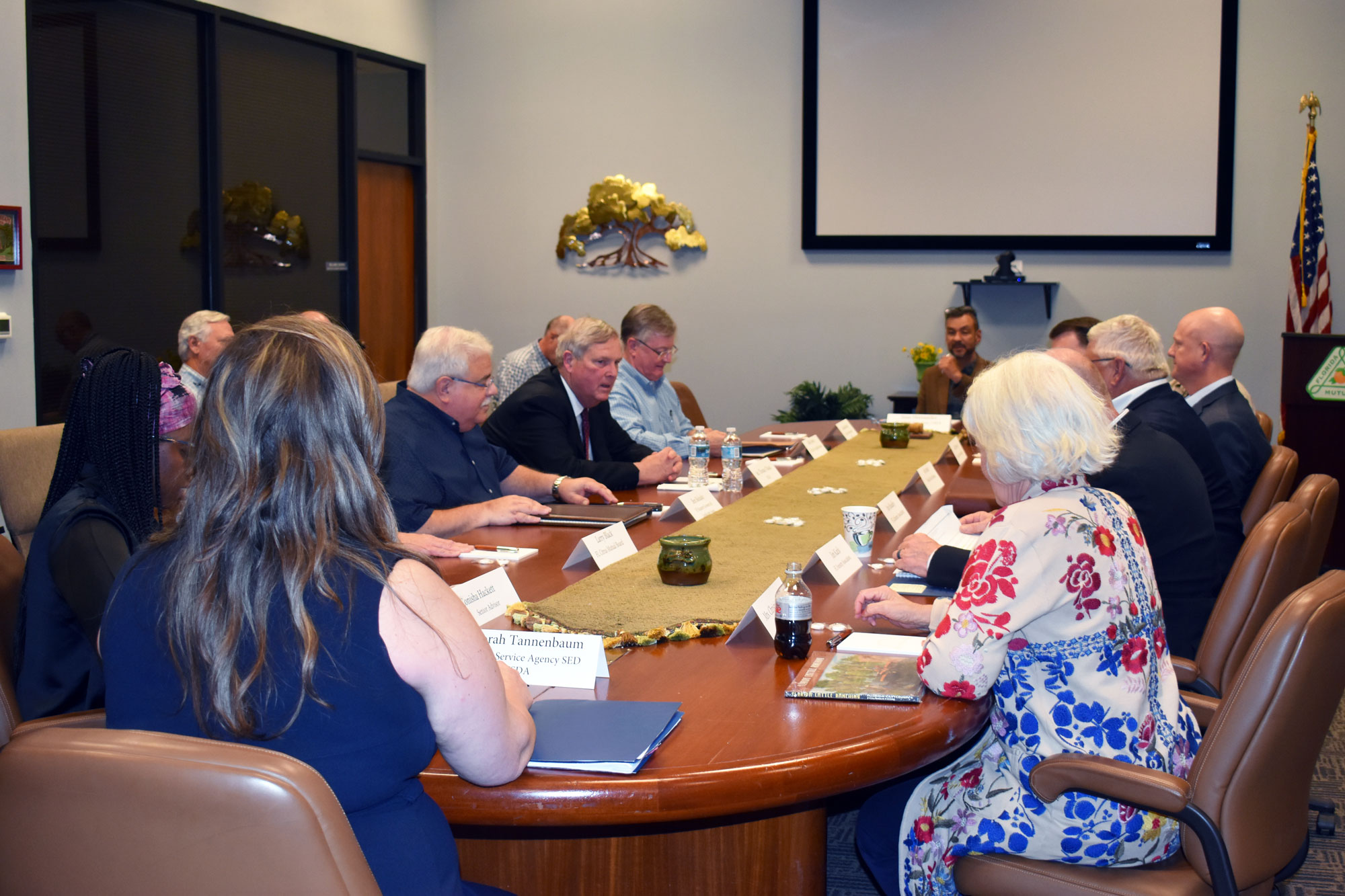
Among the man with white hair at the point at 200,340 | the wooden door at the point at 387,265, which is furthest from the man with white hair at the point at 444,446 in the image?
the wooden door at the point at 387,265

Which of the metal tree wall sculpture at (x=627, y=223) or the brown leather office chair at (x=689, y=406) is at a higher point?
the metal tree wall sculpture at (x=627, y=223)

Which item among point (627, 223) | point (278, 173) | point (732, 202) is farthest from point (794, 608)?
point (627, 223)

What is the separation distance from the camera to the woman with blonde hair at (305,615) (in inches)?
47.2

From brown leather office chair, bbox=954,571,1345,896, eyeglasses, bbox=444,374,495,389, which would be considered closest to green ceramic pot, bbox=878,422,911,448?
eyeglasses, bbox=444,374,495,389

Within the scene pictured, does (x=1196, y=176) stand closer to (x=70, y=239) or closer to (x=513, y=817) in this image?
(x=70, y=239)

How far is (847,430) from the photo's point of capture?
5449 mm

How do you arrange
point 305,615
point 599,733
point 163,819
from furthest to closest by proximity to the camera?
point 599,733
point 305,615
point 163,819

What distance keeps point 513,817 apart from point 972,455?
360 cm

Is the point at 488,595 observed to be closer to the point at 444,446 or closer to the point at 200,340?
the point at 444,446

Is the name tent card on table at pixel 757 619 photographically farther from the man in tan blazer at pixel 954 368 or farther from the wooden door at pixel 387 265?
the wooden door at pixel 387 265

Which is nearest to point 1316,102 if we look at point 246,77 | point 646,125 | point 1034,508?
point 646,125

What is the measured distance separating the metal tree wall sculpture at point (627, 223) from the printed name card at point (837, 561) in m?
5.55

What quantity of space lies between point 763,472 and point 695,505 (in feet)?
2.47

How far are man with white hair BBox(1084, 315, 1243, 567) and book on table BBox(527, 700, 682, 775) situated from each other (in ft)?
7.13
